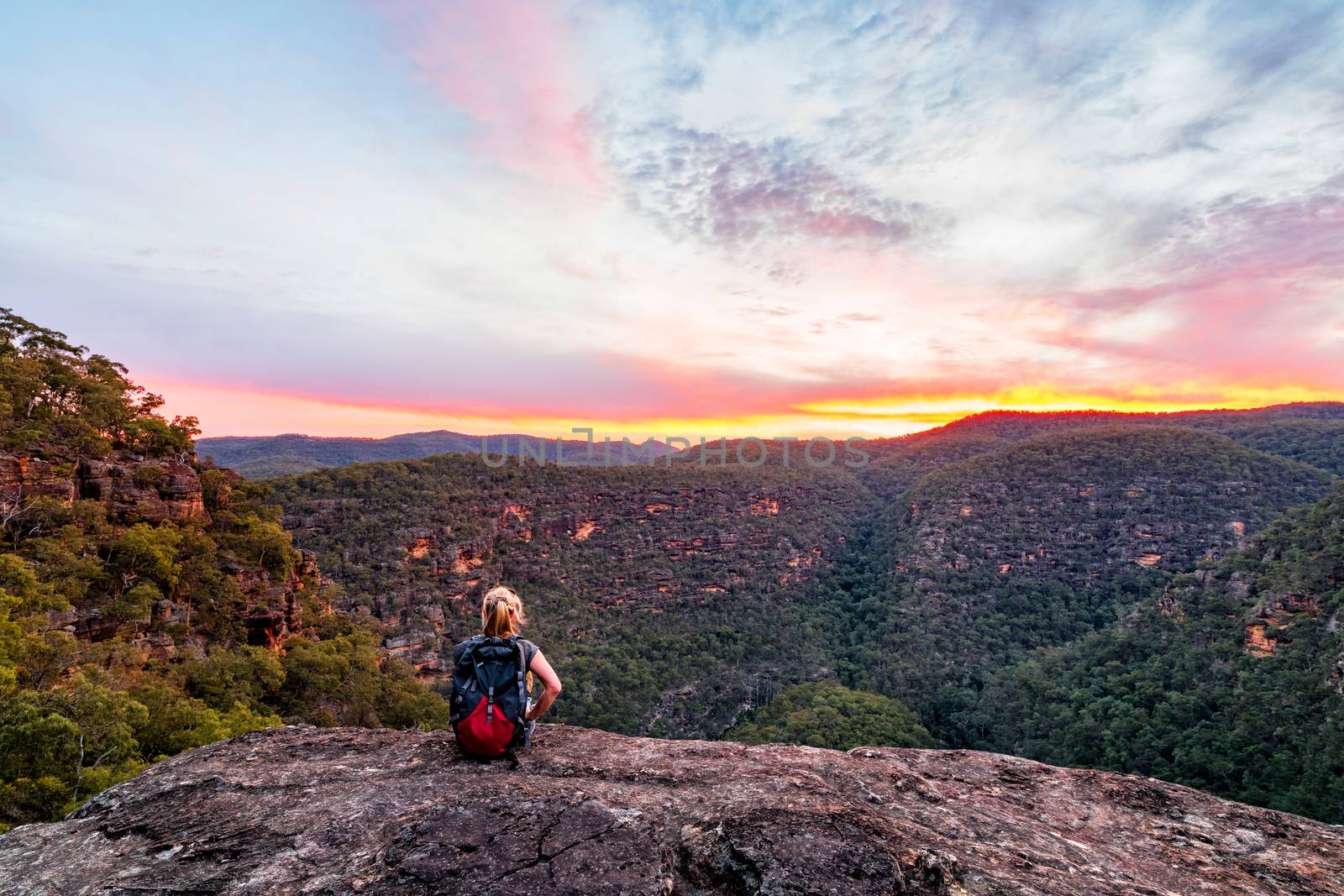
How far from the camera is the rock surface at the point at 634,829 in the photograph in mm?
3066

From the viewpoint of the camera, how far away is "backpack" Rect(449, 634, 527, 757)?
443 cm

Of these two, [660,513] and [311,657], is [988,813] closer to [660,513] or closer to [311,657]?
[311,657]

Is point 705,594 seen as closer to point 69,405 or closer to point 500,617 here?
point 69,405

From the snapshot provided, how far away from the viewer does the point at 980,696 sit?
53.9m

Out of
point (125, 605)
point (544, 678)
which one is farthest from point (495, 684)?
point (125, 605)

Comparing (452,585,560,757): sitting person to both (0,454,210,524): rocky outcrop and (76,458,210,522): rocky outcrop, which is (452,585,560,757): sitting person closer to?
(0,454,210,524): rocky outcrop

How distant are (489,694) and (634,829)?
5.54 feet

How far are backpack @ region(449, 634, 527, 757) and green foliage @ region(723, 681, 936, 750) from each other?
40.9 m

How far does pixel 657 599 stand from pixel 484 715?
224 ft

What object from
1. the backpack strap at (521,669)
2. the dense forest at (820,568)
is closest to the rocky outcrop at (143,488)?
the backpack strap at (521,669)

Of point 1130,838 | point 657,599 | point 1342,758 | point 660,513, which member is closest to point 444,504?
point 657,599

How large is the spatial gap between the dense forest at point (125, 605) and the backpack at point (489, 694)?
10002 millimetres

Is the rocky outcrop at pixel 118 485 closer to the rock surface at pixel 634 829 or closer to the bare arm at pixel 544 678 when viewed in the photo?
the rock surface at pixel 634 829

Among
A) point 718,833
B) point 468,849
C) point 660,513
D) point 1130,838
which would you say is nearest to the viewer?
point 468,849
